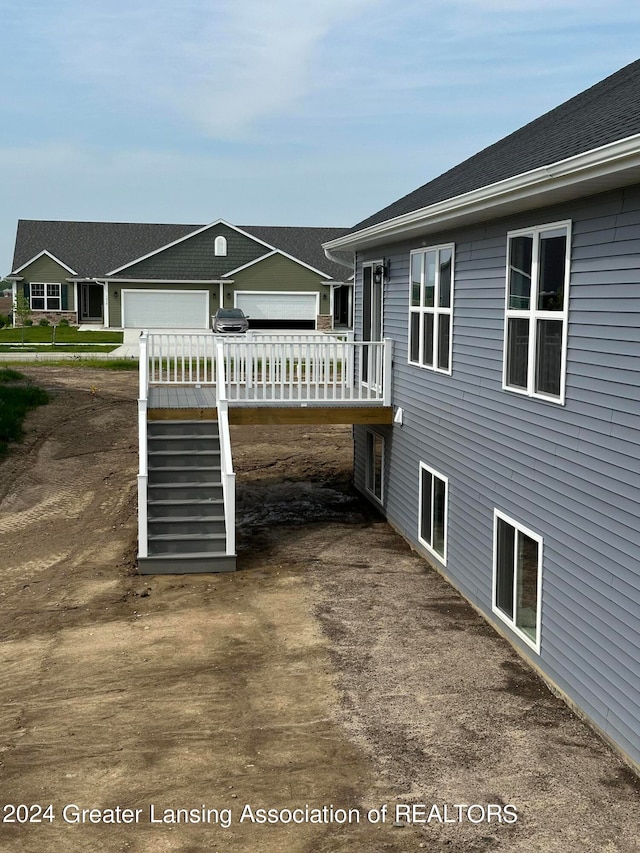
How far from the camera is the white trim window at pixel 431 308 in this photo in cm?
1111

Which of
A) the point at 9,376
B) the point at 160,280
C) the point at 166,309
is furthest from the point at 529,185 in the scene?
the point at 166,309

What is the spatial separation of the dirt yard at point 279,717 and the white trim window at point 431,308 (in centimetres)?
287

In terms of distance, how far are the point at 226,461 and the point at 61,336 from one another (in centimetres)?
3446

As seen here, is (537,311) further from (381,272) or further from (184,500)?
(381,272)

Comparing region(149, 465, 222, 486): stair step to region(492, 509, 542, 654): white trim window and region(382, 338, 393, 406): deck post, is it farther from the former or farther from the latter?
region(492, 509, 542, 654): white trim window

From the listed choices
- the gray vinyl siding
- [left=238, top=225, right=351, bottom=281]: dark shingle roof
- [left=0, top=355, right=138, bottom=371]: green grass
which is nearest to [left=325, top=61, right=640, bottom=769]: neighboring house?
the gray vinyl siding

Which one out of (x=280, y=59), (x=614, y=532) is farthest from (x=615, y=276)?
(x=280, y=59)

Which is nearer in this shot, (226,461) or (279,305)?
(226,461)

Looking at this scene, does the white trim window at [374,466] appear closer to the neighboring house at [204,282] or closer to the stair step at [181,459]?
the stair step at [181,459]

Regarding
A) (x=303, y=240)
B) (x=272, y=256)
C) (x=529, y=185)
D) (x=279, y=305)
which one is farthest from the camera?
(x=303, y=240)

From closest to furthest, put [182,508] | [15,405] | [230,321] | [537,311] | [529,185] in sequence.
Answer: [529,185] < [537,311] < [182,508] < [15,405] < [230,321]

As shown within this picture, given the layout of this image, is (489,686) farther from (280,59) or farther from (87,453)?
(280,59)

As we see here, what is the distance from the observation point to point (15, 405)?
72.9 feet

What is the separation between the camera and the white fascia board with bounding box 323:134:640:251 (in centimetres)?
593
